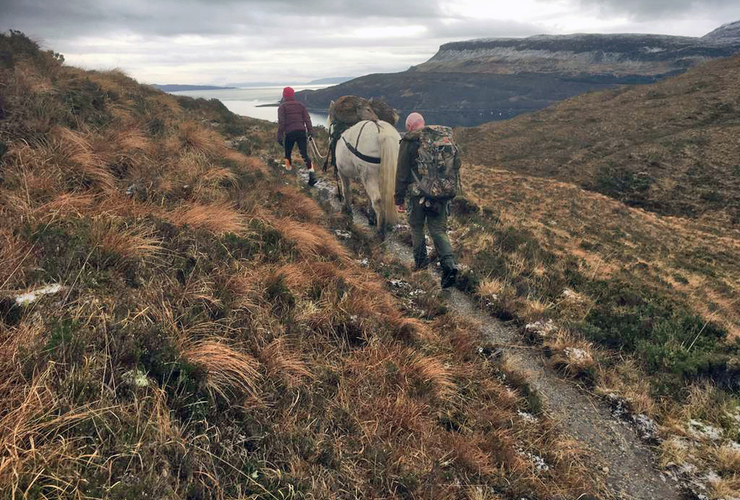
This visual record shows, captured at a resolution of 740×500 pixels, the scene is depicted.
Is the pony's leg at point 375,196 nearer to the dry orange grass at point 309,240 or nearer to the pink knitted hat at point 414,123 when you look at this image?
the pink knitted hat at point 414,123

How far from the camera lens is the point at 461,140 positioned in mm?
51188

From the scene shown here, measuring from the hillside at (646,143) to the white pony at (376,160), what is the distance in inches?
943

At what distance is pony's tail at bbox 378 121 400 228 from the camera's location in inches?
303

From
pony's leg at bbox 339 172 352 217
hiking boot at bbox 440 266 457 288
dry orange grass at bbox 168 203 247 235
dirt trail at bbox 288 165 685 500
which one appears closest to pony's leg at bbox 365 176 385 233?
pony's leg at bbox 339 172 352 217

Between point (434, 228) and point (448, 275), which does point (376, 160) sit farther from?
point (448, 275)

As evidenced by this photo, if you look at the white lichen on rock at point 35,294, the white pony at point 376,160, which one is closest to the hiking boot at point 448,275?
the white pony at point 376,160

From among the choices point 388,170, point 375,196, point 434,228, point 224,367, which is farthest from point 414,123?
point 224,367

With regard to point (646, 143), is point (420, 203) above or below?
below

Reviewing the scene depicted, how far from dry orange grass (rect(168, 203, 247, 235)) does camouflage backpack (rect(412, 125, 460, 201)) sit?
3114mm

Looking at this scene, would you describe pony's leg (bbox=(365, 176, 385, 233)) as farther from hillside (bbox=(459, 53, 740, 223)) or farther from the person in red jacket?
hillside (bbox=(459, 53, 740, 223))

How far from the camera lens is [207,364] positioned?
267 cm

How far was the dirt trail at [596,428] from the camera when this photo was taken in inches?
135

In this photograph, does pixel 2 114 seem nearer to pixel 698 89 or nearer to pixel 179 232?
pixel 179 232

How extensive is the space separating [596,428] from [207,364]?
404cm
